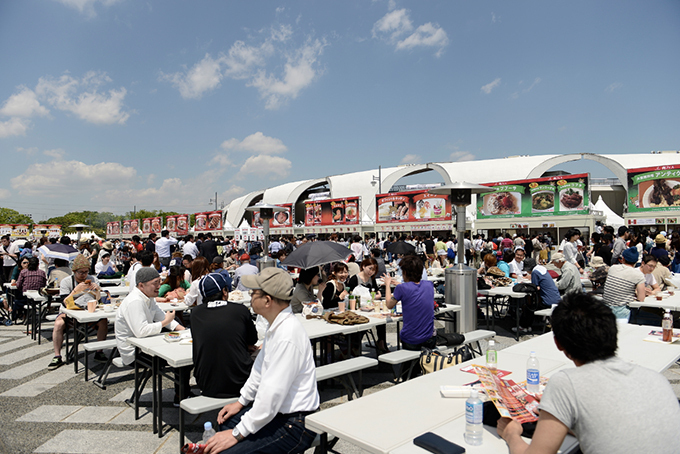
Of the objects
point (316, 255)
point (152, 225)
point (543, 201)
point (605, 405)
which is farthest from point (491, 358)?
point (152, 225)

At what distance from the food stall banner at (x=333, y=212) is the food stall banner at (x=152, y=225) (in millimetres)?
25077

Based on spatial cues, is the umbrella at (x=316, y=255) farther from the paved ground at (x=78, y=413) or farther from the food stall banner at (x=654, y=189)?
the food stall banner at (x=654, y=189)

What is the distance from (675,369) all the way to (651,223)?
74.7ft

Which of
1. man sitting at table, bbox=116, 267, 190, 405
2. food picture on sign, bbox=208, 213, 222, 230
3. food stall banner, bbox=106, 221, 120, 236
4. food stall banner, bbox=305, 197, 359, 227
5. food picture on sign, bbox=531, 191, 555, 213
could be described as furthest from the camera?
food stall banner, bbox=106, 221, 120, 236

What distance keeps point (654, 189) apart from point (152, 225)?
175 feet

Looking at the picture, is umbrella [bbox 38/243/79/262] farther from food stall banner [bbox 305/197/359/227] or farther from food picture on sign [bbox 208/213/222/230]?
food picture on sign [bbox 208/213/222/230]

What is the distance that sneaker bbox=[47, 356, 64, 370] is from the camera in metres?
5.44

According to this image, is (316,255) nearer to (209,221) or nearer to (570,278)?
(570,278)

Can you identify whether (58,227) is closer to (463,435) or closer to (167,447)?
(167,447)

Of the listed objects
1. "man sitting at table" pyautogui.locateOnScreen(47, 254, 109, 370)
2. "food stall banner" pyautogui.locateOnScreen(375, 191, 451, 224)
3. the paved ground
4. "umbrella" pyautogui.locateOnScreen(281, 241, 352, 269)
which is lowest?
the paved ground

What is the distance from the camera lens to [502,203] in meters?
27.4

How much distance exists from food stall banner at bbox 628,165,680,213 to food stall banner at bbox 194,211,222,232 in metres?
36.7

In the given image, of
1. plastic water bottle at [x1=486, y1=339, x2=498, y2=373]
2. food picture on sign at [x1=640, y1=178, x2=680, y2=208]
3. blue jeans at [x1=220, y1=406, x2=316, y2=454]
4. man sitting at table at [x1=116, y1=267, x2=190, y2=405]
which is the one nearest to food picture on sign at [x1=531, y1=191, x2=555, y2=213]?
food picture on sign at [x1=640, y1=178, x2=680, y2=208]

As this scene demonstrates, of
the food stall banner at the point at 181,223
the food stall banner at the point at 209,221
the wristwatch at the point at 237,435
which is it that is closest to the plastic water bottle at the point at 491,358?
the wristwatch at the point at 237,435
